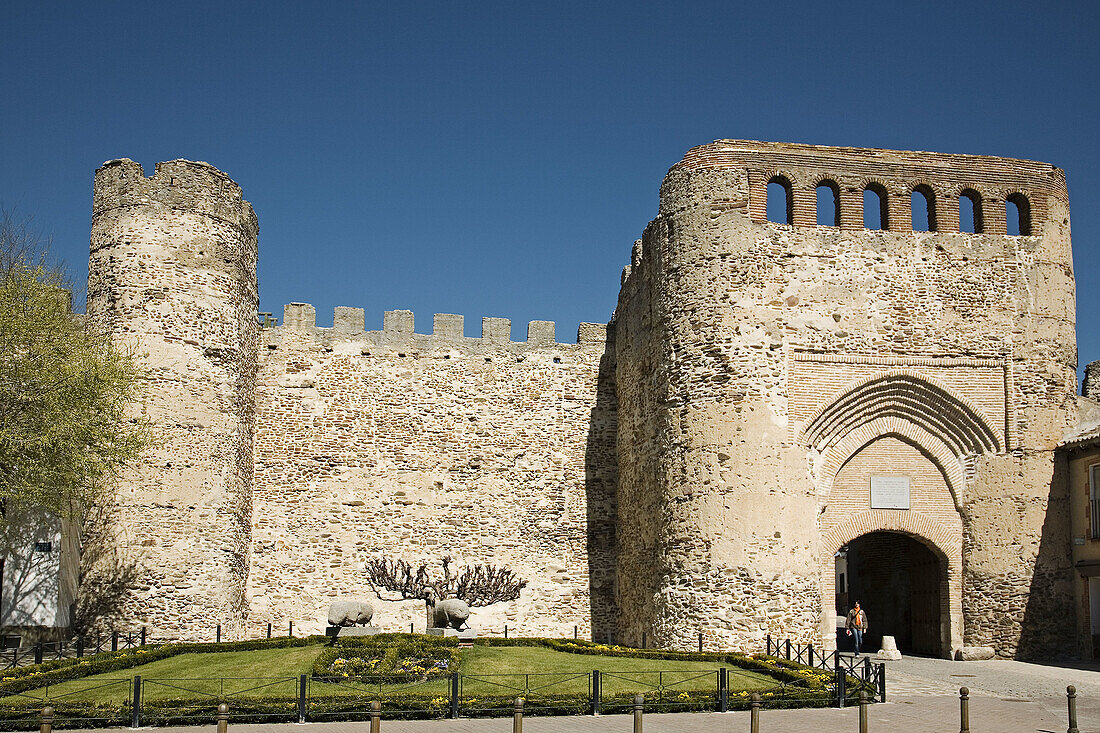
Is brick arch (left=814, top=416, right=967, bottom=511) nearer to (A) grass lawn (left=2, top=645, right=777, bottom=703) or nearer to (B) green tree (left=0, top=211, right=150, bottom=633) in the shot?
(A) grass lawn (left=2, top=645, right=777, bottom=703)

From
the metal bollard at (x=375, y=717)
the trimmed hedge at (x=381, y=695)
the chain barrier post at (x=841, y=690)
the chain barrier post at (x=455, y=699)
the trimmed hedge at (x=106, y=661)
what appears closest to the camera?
the metal bollard at (x=375, y=717)

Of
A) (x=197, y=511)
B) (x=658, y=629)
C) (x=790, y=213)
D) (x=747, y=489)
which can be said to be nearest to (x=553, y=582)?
(x=658, y=629)

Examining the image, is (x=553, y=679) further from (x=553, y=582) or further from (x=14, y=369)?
(x=14, y=369)

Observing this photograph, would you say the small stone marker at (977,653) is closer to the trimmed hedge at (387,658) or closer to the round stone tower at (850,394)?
the round stone tower at (850,394)

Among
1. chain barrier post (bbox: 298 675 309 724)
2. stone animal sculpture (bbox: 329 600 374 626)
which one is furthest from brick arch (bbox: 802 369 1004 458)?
chain barrier post (bbox: 298 675 309 724)

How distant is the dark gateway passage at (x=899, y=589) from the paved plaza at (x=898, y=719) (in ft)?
15.1

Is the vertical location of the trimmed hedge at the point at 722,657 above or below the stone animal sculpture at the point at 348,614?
below

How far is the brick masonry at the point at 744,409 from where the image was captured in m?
19.6

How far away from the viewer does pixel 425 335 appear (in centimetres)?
2452

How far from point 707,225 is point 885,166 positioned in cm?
397

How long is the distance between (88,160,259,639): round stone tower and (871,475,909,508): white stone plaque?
12.7 m

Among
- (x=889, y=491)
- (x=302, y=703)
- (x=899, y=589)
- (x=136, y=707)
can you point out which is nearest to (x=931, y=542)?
(x=889, y=491)

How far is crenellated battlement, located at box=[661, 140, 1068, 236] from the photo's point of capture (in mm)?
20797

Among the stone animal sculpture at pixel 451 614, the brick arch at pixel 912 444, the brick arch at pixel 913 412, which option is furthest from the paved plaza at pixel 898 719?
the stone animal sculpture at pixel 451 614
